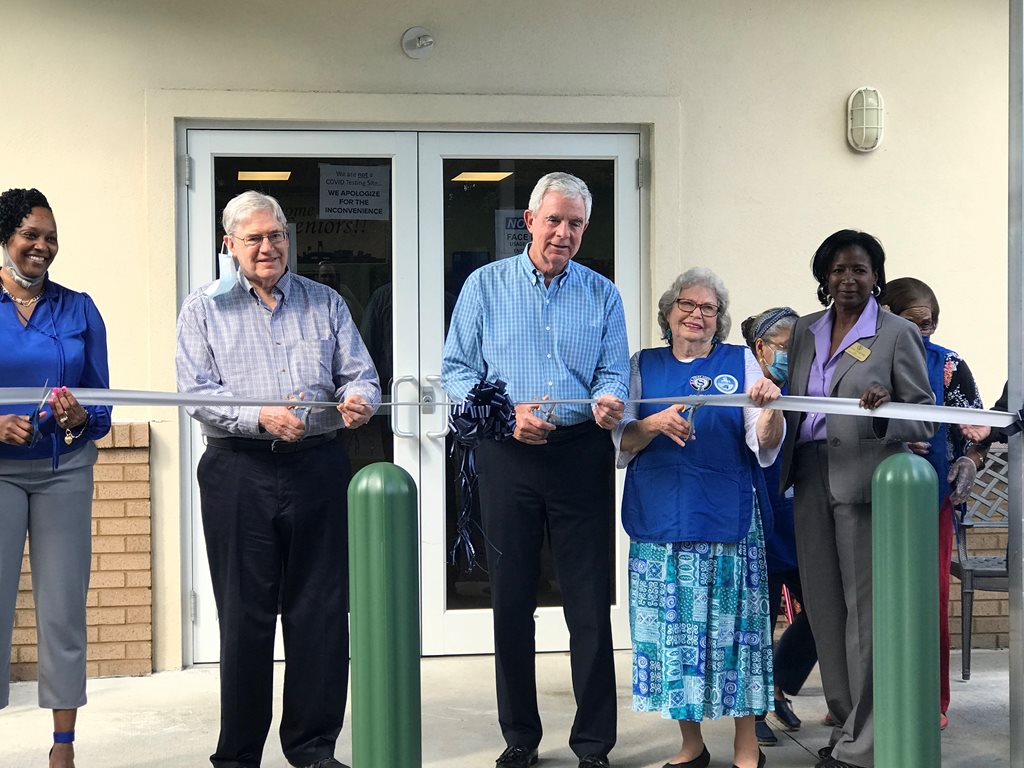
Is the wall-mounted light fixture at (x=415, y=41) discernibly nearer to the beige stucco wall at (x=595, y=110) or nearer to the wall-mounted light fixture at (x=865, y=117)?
the beige stucco wall at (x=595, y=110)

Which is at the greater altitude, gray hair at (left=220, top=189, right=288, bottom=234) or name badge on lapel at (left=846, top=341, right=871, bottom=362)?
gray hair at (left=220, top=189, right=288, bottom=234)

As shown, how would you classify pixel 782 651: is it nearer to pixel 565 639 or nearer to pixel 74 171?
pixel 565 639

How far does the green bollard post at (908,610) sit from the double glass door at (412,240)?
3211 mm

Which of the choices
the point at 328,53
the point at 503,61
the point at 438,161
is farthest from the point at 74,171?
the point at 503,61

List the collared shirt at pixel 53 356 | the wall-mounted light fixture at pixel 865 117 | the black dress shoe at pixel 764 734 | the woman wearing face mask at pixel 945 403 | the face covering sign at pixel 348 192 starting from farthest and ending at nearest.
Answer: the wall-mounted light fixture at pixel 865 117 → the face covering sign at pixel 348 192 → the woman wearing face mask at pixel 945 403 → the black dress shoe at pixel 764 734 → the collared shirt at pixel 53 356

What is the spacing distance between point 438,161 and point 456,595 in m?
2.09

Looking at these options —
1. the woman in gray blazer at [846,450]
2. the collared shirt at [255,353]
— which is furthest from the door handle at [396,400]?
the woman in gray blazer at [846,450]

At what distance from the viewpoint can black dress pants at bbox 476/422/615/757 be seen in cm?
444

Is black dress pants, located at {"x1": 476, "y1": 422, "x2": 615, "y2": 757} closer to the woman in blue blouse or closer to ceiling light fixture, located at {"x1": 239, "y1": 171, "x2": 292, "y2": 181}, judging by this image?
the woman in blue blouse

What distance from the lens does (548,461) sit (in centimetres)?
442

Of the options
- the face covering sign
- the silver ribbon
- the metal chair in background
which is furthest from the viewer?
the face covering sign

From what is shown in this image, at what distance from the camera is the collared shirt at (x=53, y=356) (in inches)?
162

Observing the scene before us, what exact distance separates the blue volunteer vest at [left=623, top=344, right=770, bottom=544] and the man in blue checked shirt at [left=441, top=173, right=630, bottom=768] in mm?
200

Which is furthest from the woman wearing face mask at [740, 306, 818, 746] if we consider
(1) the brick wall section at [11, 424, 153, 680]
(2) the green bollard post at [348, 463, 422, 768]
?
(1) the brick wall section at [11, 424, 153, 680]
